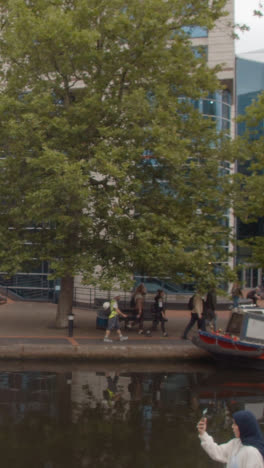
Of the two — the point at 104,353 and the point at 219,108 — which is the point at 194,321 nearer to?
the point at 104,353

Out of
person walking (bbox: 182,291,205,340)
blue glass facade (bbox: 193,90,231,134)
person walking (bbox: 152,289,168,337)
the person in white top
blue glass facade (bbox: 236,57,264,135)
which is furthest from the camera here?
blue glass facade (bbox: 236,57,264,135)

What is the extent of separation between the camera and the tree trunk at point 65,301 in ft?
55.6

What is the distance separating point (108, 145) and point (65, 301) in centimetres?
530

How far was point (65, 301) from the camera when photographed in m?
17.0

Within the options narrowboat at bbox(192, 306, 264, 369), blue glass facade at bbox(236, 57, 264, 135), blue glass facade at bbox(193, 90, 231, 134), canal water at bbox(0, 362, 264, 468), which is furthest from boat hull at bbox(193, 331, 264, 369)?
blue glass facade at bbox(236, 57, 264, 135)

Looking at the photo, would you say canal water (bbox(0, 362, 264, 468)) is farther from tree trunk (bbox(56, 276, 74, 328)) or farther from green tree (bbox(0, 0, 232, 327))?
tree trunk (bbox(56, 276, 74, 328))

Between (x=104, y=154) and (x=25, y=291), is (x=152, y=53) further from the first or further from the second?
(x=25, y=291)

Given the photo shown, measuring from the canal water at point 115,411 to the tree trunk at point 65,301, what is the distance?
3836 millimetres

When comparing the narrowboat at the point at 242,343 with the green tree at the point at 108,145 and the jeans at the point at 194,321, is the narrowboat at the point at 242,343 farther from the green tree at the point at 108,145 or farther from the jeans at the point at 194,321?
the jeans at the point at 194,321

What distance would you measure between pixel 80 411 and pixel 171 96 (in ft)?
34.1

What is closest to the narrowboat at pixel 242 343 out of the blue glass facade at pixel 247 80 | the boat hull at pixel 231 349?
the boat hull at pixel 231 349

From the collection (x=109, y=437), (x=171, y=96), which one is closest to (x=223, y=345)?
(x=109, y=437)

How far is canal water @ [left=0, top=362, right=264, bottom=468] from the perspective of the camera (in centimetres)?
723

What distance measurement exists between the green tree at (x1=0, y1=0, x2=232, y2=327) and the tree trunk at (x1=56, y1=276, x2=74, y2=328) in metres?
0.06
